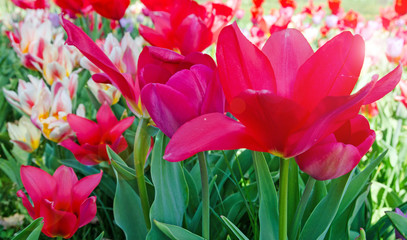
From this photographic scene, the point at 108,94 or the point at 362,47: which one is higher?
the point at 362,47

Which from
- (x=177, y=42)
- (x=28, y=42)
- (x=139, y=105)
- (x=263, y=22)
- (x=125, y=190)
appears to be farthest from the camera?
(x=263, y=22)

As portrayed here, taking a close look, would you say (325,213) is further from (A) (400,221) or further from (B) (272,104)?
(B) (272,104)

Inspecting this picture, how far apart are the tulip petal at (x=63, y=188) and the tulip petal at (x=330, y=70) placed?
1.65 ft

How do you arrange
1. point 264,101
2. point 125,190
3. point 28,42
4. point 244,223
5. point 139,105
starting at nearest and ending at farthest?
point 264,101 < point 139,105 < point 125,190 < point 244,223 < point 28,42

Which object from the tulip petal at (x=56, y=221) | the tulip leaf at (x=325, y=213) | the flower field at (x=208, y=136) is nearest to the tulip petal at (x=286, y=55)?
the flower field at (x=208, y=136)

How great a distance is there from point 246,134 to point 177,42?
1.94 ft

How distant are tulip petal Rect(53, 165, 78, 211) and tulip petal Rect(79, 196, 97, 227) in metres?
0.03

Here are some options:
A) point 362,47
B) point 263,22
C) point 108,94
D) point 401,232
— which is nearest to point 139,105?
point 362,47

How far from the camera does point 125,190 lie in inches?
30.9

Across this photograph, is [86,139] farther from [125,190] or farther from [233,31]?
[233,31]

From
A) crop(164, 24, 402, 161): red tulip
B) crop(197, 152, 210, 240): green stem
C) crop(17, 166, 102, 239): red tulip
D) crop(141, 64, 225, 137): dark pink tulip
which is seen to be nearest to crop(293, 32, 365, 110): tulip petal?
crop(164, 24, 402, 161): red tulip

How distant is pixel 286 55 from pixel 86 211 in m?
0.49

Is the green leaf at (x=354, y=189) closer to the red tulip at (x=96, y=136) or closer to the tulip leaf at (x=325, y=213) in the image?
the tulip leaf at (x=325, y=213)

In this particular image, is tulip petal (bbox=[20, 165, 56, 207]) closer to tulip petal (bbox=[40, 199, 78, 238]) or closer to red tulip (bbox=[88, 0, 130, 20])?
tulip petal (bbox=[40, 199, 78, 238])
